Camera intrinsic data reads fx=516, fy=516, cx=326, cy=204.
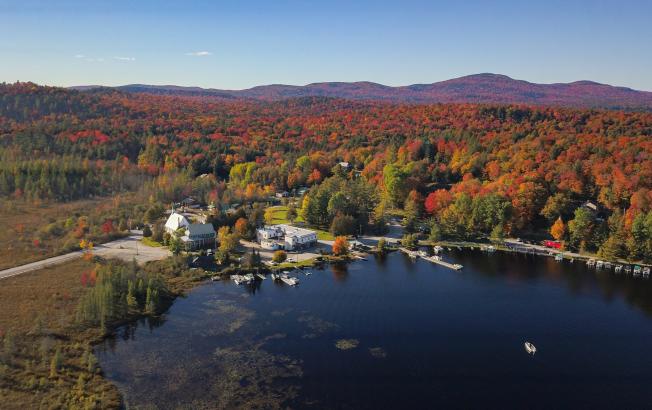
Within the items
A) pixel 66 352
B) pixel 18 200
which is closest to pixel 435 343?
pixel 66 352

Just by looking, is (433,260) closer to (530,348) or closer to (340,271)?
(340,271)

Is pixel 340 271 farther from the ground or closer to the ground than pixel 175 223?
closer to the ground

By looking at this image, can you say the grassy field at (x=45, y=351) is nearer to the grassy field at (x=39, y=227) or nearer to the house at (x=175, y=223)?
the grassy field at (x=39, y=227)

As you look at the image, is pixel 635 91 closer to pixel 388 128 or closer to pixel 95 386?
pixel 388 128

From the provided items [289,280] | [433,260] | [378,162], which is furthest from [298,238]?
[378,162]

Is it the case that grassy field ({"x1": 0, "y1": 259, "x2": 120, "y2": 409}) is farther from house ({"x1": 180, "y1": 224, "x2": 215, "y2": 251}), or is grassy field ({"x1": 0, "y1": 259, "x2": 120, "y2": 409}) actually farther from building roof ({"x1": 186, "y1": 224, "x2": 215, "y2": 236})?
building roof ({"x1": 186, "y1": 224, "x2": 215, "y2": 236})

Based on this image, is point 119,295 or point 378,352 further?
point 119,295

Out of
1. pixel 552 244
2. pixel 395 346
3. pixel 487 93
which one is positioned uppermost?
pixel 487 93
